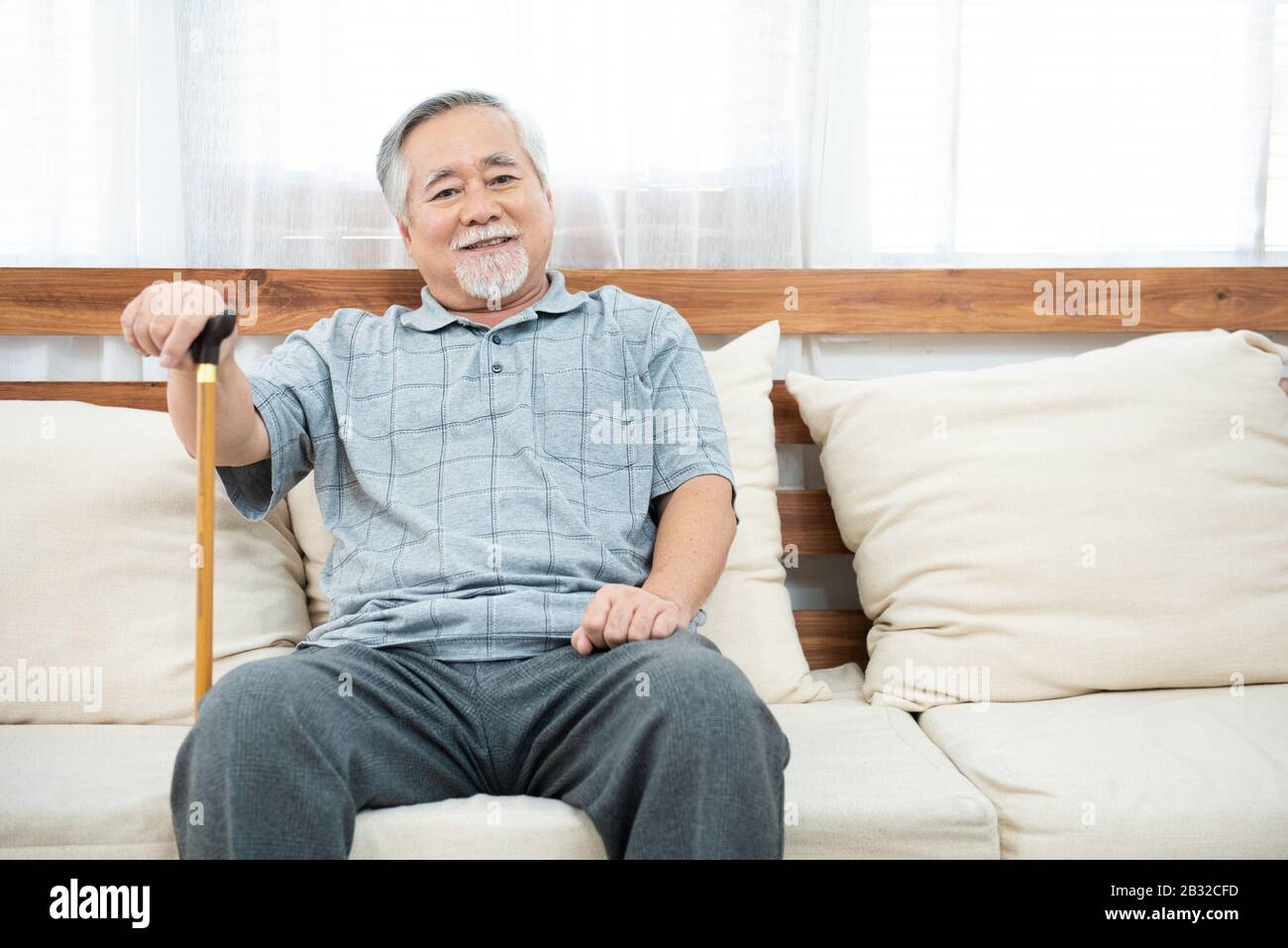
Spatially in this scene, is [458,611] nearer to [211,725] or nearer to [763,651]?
[211,725]

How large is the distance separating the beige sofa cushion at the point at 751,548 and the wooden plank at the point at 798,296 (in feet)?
0.34

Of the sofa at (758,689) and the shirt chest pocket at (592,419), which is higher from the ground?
the shirt chest pocket at (592,419)

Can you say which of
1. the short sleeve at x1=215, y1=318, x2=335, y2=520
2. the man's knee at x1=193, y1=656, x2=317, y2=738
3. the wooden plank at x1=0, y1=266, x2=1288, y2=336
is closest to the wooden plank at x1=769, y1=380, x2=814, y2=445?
the wooden plank at x1=0, y1=266, x2=1288, y2=336

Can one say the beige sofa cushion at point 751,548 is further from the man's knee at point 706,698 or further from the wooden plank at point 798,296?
the man's knee at point 706,698

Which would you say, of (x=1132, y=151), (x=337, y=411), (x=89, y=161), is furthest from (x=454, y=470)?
(x=1132, y=151)

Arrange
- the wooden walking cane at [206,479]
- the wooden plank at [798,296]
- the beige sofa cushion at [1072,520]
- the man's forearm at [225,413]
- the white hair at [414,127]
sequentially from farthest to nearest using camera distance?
1. the wooden plank at [798,296]
2. the white hair at [414,127]
3. the beige sofa cushion at [1072,520]
4. the man's forearm at [225,413]
5. the wooden walking cane at [206,479]

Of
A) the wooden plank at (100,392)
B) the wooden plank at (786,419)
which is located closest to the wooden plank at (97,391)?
the wooden plank at (100,392)

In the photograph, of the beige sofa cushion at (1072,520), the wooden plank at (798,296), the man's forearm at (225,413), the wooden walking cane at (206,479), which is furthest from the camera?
the wooden plank at (798,296)

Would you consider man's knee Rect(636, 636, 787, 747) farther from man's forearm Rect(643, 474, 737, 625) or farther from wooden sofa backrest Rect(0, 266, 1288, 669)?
wooden sofa backrest Rect(0, 266, 1288, 669)

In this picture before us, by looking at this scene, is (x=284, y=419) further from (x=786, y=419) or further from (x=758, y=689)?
(x=786, y=419)

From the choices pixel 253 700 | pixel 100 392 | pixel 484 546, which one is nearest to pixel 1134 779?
pixel 484 546

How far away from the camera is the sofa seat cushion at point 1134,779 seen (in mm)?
1052

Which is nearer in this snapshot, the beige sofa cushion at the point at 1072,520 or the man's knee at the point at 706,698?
the man's knee at the point at 706,698

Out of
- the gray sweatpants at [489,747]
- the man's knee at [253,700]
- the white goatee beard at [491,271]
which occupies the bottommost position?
the gray sweatpants at [489,747]
